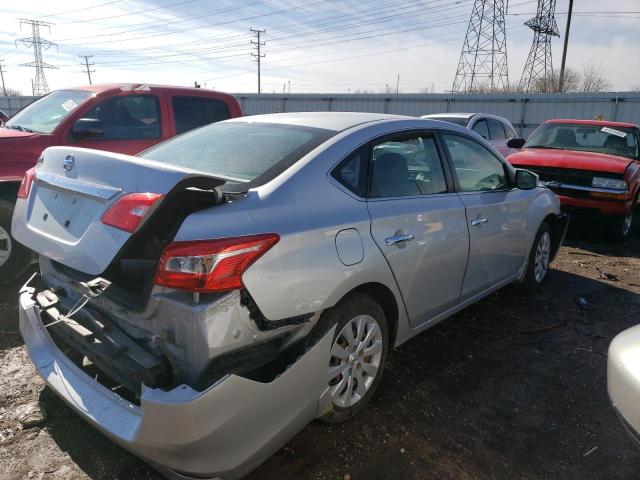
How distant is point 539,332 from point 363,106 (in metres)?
21.9

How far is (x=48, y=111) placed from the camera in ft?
17.4

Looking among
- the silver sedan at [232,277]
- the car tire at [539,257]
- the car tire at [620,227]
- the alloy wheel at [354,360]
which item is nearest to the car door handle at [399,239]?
the silver sedan at [232,277]

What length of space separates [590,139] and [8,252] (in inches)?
334

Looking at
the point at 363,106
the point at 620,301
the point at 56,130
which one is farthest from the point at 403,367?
the point at 363,106

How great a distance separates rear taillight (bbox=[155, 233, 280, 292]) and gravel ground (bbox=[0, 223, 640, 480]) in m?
1.07

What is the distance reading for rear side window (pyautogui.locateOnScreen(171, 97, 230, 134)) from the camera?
5837mm

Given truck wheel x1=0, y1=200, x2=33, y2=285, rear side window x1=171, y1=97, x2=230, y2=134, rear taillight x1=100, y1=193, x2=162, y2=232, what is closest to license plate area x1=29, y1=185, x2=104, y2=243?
rear taillight x1=100, y1=193, x2=162, y2=232

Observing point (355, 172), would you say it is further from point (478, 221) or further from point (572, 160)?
point (572, 160)

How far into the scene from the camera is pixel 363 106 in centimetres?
2447

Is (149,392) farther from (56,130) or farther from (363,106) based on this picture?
(363,106)

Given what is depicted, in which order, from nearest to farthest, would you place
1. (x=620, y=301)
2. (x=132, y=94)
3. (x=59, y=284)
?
(x=59, y=284), (x=620, y=301), (x=132, y=94)

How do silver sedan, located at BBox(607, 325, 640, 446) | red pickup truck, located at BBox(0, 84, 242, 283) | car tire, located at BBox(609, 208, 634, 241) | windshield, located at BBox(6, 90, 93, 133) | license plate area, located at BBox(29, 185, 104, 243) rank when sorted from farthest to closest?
car tire, located at BBox(609, 208, 634, 241) < windshield, located at BBox(6, 90, 93, 133) < red pickup truck, located at BBox(0, 84, 242, 283) < license plate area, located at BBox(29, 185, 104, 243) < silver sedan, located at BBox(607, 325, 640, 446)

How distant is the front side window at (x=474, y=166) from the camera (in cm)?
346

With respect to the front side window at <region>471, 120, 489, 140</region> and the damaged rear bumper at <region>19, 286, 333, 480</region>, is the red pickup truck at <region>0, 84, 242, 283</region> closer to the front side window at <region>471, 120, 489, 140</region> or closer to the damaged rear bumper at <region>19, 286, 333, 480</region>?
the damaged rear bumper at <region>19, 286, 333, 480</region>
